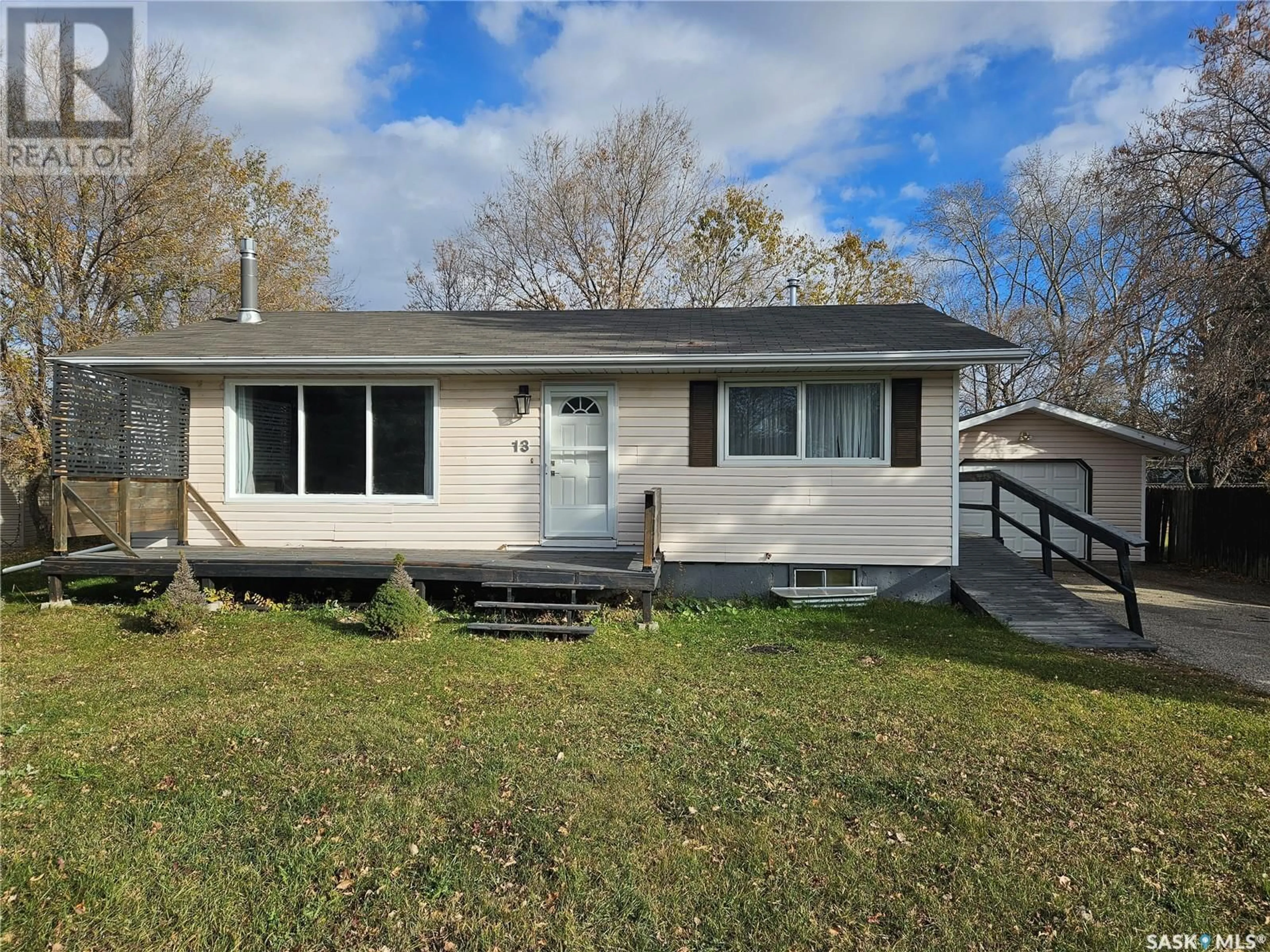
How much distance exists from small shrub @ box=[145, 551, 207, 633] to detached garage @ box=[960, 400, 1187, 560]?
12.4m

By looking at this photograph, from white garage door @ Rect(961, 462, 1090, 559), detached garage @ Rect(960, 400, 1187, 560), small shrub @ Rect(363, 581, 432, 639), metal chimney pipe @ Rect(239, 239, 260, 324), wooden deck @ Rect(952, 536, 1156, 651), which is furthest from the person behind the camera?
white garage door @ Rect(961, 462, 1090, 559)

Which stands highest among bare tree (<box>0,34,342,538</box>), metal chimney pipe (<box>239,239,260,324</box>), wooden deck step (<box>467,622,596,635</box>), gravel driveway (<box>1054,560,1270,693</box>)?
bare tree (<box>0,34,342,538</box>)

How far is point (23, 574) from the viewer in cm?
976

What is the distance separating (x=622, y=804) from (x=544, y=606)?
318 cm

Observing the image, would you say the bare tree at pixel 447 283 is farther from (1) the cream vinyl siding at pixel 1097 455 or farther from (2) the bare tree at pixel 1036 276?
(2) the bare tree at pixel 1036 276

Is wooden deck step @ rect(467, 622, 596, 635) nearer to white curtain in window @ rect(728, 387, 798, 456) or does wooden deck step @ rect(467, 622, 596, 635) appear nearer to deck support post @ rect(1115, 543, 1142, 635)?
white curtain in window @ rect(728, 387, 798, 456)

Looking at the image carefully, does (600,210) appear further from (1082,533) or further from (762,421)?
(1082,533)

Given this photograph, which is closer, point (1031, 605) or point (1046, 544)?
point (1031, 605)

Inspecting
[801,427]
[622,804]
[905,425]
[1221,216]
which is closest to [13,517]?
[801,427]

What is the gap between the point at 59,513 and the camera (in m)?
6.97

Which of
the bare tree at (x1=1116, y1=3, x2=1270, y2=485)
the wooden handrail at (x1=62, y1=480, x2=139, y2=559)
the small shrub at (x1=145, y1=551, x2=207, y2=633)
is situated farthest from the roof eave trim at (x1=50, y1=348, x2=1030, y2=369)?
the bare tree at (x1=1116, y1=3, x2=1270, y2=485)

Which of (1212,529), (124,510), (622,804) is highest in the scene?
(124,510)

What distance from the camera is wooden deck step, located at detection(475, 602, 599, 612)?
20.7 feet

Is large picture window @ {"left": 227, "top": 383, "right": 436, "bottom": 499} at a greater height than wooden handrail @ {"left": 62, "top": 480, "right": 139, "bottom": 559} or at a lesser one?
greater
